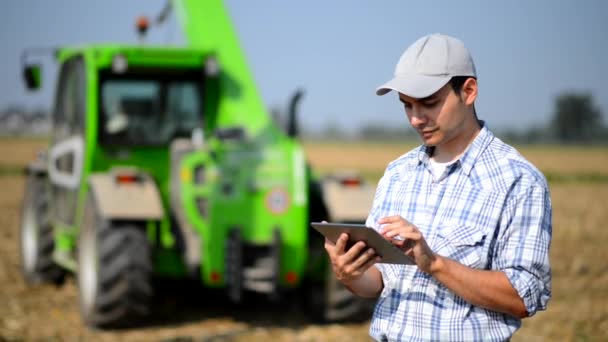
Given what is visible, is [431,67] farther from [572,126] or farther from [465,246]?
[572,126]

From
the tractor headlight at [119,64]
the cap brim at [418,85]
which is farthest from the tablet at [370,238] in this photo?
the tractor headlight at [119,64]

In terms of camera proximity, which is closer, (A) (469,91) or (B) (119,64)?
(A) (469,91)

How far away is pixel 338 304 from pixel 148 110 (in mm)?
2421

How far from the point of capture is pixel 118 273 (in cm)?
664

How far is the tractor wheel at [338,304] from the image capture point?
6.93 meters

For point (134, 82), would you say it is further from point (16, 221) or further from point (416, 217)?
point (16, 221)

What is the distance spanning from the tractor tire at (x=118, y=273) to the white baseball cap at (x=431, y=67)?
462 centimetres

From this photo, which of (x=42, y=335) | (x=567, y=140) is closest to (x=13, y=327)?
(x=42, y=335)

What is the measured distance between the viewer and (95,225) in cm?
690

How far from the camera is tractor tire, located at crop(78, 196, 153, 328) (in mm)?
6648

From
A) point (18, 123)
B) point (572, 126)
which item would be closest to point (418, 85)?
point (572, 126)

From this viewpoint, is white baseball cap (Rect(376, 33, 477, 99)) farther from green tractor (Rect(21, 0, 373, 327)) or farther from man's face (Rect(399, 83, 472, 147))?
green tractor (Rect(21, 0, 373, 327))

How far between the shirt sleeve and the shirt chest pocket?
59 millimetres

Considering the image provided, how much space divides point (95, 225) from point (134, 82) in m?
1.47
